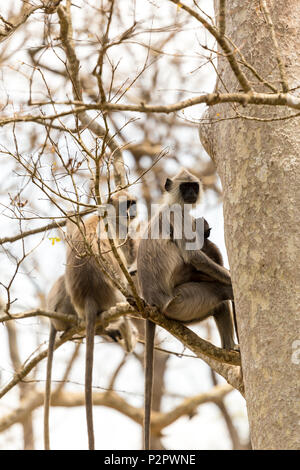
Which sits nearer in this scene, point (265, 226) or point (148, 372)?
point (265, 226)

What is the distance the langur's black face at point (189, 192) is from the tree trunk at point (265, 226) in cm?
176

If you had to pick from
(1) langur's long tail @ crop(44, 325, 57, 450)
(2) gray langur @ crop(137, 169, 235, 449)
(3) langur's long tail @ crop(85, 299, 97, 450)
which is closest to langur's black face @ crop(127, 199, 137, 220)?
(3) langur's long tail @ crop(85, 299, 97, 450)

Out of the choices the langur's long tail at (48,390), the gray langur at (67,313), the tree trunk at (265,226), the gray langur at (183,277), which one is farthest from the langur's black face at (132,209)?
the tree trunk at (265,226)

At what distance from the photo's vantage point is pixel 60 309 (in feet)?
24.0

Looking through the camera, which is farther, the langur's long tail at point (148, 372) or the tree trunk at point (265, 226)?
the langur's long tail at point (148, 372)

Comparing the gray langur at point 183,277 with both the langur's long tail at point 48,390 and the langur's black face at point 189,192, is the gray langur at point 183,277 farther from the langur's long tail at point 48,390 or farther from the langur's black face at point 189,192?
the langur's long tail at point 48,390

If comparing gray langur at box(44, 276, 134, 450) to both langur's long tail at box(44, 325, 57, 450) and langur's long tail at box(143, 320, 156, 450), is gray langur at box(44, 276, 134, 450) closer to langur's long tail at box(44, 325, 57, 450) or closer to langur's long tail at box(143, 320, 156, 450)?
langur's long tail at box(44, 325, 57, 450)

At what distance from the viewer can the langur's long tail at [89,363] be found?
4.96 metres

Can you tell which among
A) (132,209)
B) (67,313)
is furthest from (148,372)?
(132,209)

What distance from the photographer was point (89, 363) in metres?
5.51

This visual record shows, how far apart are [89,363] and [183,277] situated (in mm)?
1078

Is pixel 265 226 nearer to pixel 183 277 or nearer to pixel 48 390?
pixel 183 277

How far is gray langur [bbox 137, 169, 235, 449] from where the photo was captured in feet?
16.7
